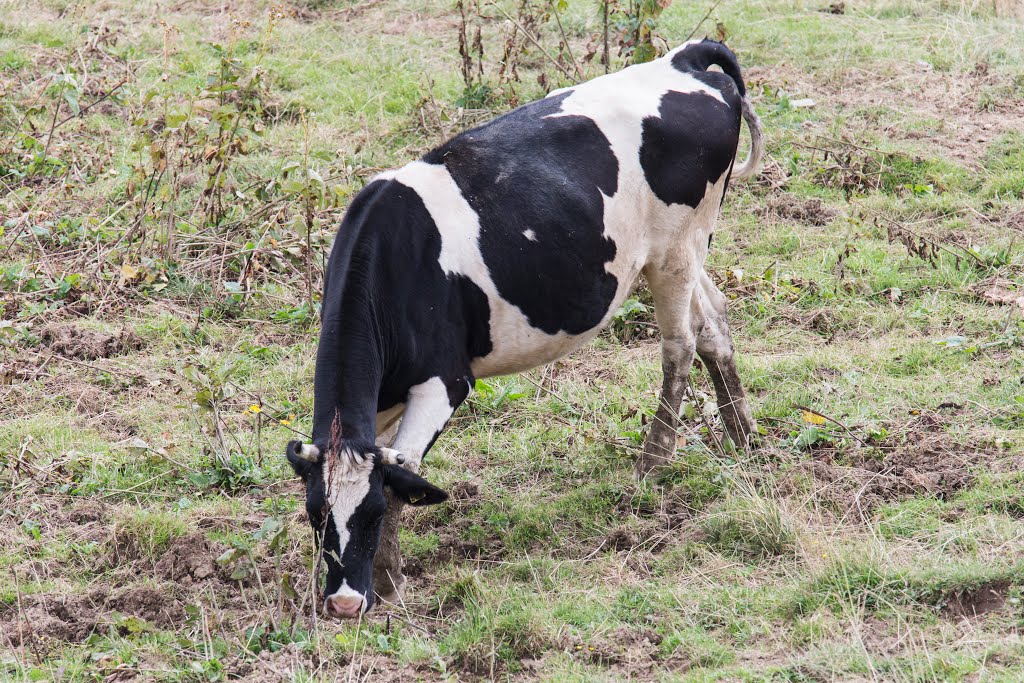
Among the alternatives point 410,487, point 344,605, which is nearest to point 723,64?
point 410,487

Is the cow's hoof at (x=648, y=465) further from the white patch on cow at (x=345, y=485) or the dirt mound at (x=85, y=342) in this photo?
the dirt mound at (x=85, y=342)

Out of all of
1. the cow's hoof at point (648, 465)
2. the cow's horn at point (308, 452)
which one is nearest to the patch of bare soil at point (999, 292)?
the cow's hoof at point (648, 465)

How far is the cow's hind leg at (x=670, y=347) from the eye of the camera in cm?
607

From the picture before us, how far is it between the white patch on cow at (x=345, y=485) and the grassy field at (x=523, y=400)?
0.26 metres

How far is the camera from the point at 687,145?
5965 mm

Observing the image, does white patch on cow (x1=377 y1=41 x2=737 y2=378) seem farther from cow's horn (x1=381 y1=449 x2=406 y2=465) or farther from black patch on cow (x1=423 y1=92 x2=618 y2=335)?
cow's horn (x1=381 y1=449 x2=406 y2=465)

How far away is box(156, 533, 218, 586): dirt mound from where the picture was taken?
525cm

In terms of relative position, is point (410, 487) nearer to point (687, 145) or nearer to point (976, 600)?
point (976, 600)

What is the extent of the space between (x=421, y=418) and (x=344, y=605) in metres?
0.93

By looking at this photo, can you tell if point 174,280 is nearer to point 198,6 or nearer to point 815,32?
point 198,6

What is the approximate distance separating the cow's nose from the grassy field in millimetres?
163

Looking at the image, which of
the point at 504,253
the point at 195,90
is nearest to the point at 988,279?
the point at 504,253

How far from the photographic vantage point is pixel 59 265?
7.95m

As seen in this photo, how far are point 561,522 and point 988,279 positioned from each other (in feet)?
12.0
